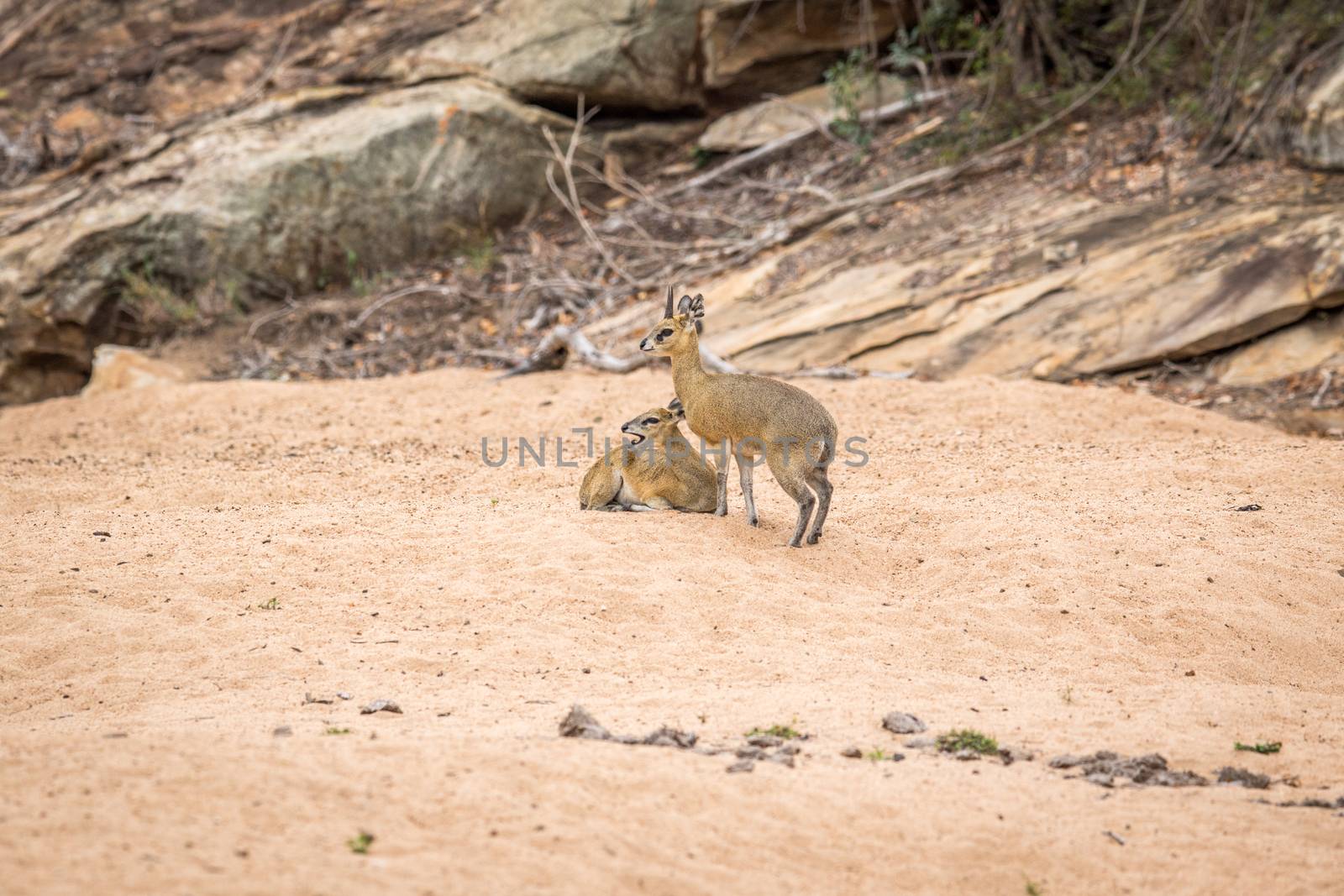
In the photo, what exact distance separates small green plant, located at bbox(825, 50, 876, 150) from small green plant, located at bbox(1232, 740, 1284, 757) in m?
12.4

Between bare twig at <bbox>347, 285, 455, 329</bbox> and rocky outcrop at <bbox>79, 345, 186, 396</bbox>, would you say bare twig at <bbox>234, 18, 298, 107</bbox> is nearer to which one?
bare twig at <bbox>347, 285, 455, 329</bbox>

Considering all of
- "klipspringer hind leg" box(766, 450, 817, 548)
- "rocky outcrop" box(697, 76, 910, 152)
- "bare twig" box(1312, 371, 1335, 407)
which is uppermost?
"rocky outcrop" box(697, 76, 910, 152)

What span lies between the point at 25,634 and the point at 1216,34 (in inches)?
554

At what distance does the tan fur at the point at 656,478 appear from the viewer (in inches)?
318

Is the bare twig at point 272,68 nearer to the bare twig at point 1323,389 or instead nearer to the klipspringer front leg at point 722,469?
the klipspringer front leg at point 722,469

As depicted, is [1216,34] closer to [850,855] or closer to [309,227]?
[309,227]

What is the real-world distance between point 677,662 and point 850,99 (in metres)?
11.9

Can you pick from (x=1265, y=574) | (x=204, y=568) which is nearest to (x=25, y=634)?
(x=204, y=568)

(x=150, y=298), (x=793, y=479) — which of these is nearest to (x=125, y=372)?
(x=150, y=298)

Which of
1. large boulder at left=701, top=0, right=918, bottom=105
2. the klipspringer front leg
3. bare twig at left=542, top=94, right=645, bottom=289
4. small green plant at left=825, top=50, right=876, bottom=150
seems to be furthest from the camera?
large boulder at left=701, top=0, right=918, bottom=105

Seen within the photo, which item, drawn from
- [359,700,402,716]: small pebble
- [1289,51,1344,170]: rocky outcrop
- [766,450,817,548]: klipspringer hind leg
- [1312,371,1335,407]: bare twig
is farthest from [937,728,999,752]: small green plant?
[1289,51,1344,170]: rocky outcrop

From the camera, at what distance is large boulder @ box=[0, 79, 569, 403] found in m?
15.8

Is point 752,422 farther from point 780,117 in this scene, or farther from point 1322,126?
point 780,117

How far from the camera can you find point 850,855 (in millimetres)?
4027
